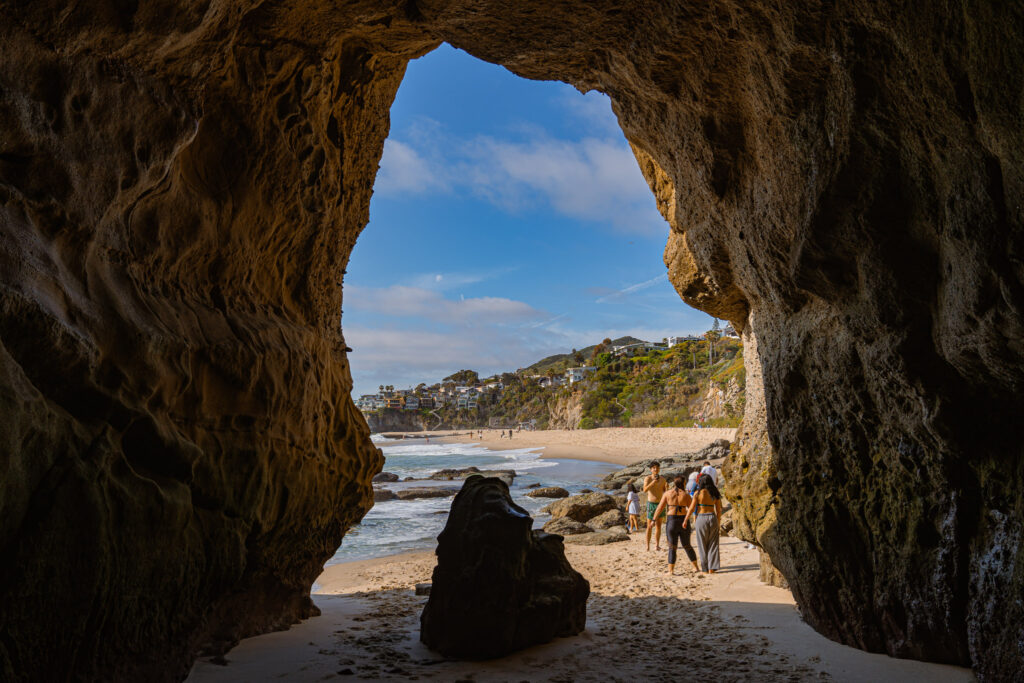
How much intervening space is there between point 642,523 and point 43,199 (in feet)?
49.6

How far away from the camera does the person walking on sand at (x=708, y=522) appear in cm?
937

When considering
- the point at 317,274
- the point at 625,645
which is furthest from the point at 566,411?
the point at 625,645

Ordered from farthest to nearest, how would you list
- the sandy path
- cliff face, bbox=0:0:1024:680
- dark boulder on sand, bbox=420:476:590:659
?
dark boulder on sand, bbox=420:476:590:659 → the sandy path → cliff face, bbox=0:0:1024:680

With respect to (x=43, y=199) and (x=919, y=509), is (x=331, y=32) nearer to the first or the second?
(x=43, y=199)

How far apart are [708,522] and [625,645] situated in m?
3.91

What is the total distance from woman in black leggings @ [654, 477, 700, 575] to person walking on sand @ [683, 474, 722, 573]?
0.65 ft

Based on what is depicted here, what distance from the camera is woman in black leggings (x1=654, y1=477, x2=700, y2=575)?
31.6 ft

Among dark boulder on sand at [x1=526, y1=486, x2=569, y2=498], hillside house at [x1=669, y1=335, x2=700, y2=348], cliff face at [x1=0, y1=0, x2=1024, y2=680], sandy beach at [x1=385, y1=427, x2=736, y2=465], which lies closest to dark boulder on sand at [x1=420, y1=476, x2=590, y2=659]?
cliff face at [x1=0, y1=0, x2=1024, y2=680]

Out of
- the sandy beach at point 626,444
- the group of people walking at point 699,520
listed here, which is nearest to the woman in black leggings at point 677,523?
the group of people walking at point 699,520

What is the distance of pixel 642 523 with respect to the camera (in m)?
16.0

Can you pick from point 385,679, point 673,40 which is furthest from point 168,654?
point 673,40

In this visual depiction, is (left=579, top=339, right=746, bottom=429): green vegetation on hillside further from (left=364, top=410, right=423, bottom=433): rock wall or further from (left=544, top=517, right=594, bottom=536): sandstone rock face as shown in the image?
(left=364, top=410, right=423, bottom=433): rock wall

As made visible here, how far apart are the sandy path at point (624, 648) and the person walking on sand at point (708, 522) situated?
1.40 feet

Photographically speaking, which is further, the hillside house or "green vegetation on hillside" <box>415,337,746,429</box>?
the hillside house
